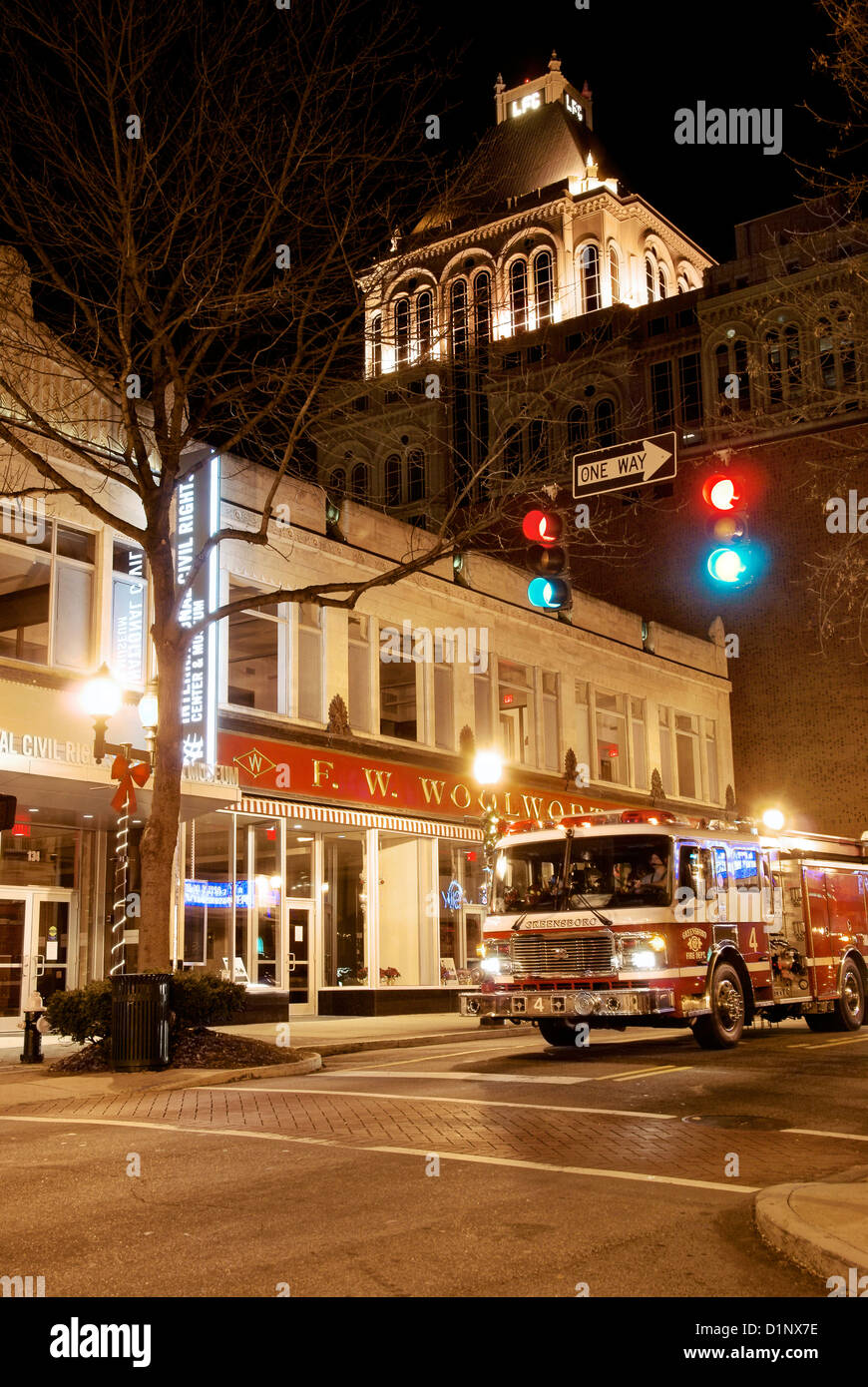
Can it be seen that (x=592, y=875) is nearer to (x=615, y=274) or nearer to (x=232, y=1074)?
(x=232, y=1074)

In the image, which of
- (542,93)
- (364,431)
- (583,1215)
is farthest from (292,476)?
(542,93)

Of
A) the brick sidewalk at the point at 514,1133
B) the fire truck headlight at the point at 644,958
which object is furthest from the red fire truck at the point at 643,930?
the brick sidewalk at the point at 514,1133

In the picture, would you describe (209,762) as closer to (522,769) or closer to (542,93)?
(522,769)

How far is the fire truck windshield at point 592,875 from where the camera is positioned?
15.8m

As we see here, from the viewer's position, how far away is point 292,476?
27.3 m

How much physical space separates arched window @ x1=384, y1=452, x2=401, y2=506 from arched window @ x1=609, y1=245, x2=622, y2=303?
18.5m

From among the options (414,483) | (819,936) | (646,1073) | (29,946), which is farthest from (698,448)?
(646,1073)

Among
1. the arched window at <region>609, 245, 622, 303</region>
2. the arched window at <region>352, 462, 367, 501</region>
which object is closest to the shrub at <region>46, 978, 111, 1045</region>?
the arched window at <region>352, 462, 367, 501</region>

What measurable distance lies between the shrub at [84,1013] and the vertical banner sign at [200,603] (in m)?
8.16

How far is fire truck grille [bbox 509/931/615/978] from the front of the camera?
15.4m

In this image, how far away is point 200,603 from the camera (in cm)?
2483

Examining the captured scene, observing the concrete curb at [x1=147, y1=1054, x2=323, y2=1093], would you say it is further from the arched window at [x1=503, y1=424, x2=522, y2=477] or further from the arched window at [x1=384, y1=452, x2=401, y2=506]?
the arched window at [x1=384, y1=452, x2=401, y2=506]

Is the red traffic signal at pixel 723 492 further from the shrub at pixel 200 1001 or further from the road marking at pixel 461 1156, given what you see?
the shrub at pixel 200 1001
